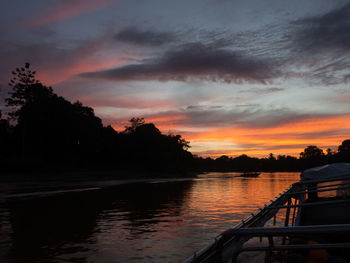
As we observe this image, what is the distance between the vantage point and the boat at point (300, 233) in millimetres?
2535

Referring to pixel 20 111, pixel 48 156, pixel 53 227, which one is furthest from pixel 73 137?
pixel 53 227

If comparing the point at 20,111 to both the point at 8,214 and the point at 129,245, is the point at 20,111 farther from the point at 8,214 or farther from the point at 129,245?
the point at 129,245

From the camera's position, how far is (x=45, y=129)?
67.9 m

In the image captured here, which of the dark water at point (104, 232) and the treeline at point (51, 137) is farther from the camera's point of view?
the treeline at point (51, 137)

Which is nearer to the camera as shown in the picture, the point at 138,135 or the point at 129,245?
the point at 129,245

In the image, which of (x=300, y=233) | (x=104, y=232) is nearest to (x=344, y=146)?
(x=104, y=232)

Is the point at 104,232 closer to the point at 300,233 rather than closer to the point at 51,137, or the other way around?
the point at 300,233

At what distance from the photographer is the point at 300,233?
8.09 feet

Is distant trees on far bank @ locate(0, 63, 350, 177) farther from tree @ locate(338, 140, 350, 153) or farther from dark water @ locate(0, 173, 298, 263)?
tree @ locate(338, 140, 350, 153)

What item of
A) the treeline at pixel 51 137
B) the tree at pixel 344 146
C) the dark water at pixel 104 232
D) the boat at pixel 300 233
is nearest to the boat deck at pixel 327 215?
the boat at pixel 300 233

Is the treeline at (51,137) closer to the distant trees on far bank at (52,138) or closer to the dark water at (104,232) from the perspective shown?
the distant trees on far bank at (52,138)

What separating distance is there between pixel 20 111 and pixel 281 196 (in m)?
67.6

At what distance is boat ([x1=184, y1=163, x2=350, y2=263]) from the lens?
2.54 metres

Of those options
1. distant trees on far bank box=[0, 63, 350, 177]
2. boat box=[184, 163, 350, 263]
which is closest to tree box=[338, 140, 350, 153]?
distant trees on far bank box=[0, 63, 350, 177]
